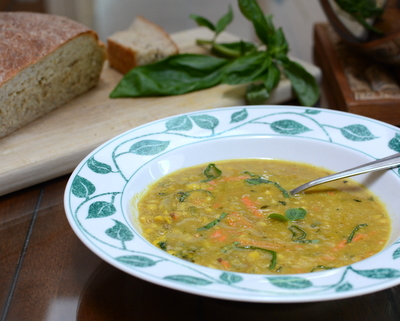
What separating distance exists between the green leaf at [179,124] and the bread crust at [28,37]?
982mm

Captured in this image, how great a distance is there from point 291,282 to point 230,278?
0.17 meters

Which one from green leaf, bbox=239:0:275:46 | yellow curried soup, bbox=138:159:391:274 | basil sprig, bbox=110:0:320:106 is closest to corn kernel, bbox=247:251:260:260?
yellow curried soup, bbox=138:159:391:274

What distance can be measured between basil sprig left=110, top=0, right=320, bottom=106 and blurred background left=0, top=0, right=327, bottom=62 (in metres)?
2.18

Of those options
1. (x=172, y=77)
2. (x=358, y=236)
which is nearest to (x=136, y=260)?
(x=358, y=236)

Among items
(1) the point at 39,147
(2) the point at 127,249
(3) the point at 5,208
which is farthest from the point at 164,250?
(1) the point at 39,147

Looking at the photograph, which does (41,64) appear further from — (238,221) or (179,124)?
(238,221)

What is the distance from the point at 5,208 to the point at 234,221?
1110 millimetres

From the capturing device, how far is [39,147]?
2.55m

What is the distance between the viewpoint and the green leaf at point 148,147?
2164 millimetres

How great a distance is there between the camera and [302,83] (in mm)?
3053

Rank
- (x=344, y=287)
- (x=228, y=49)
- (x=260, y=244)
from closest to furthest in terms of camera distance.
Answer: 1. (x=344, y=287)
2. (x=260, y=244)
3. (x=228, y=49)

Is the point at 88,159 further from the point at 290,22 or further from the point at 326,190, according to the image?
the point at 290,22

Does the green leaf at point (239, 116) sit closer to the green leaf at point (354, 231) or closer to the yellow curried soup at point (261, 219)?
the yellow curried soup at point (261, 219)

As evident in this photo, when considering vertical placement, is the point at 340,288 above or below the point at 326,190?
above
